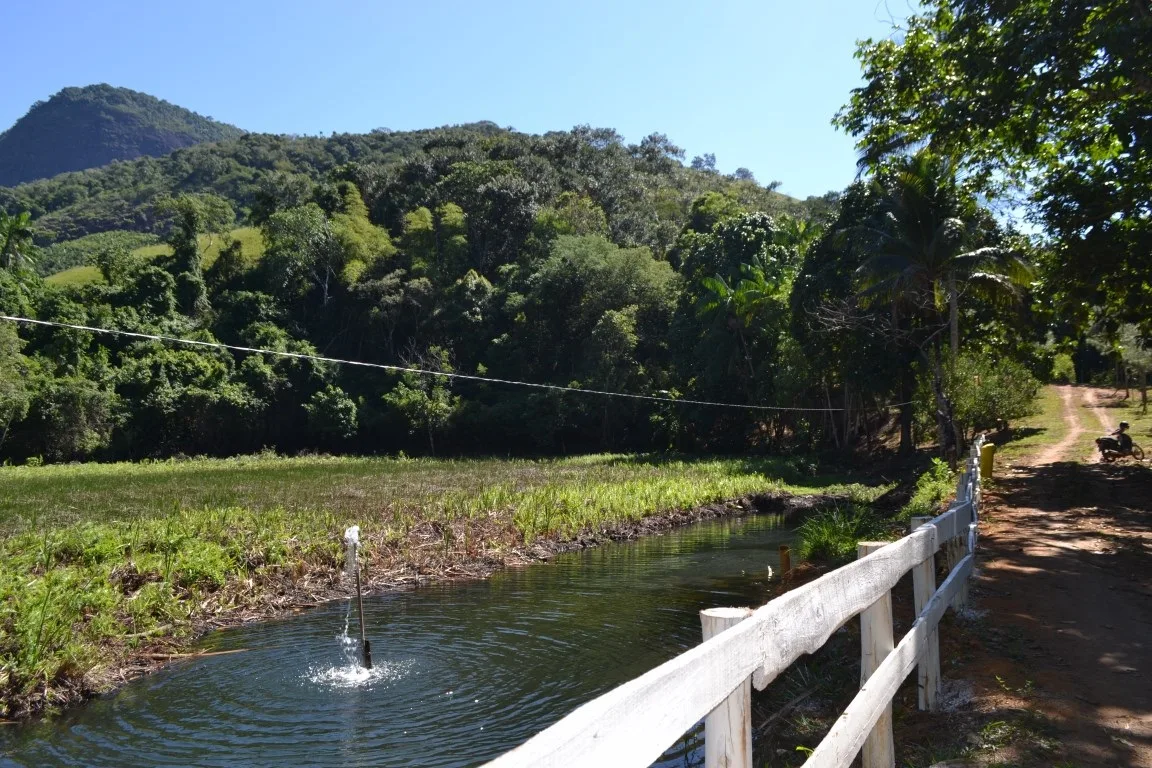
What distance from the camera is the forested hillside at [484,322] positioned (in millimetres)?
33062

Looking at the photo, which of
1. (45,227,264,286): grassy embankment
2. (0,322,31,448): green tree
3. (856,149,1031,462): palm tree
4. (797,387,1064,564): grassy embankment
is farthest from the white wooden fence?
(45,227,264,286): grassy embankment

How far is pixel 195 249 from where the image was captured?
169 ft

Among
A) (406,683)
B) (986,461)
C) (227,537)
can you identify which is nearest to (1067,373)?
(986,461)

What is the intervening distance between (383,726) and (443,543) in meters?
8.58

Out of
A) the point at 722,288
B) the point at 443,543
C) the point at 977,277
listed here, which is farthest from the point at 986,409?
the point at 443,543

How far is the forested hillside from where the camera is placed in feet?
108

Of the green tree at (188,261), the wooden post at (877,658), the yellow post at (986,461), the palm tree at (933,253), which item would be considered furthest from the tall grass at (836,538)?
the green tree at (188,261)

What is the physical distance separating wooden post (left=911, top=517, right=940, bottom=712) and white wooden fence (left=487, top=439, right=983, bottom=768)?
176 millimetres

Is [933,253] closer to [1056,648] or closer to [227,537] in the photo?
[227,537]

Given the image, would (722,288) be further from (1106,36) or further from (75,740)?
(75,740)

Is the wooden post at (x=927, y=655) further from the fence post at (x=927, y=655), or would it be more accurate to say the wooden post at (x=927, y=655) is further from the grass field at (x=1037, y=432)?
the grass field at (x=1037, y=432)

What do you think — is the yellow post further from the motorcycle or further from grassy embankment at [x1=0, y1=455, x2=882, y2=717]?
grassy embankment at [x1=0, y1=455, x2=882, y2=717]

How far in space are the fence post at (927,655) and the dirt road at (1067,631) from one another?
27 centimetres

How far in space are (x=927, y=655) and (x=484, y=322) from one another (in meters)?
45.8
